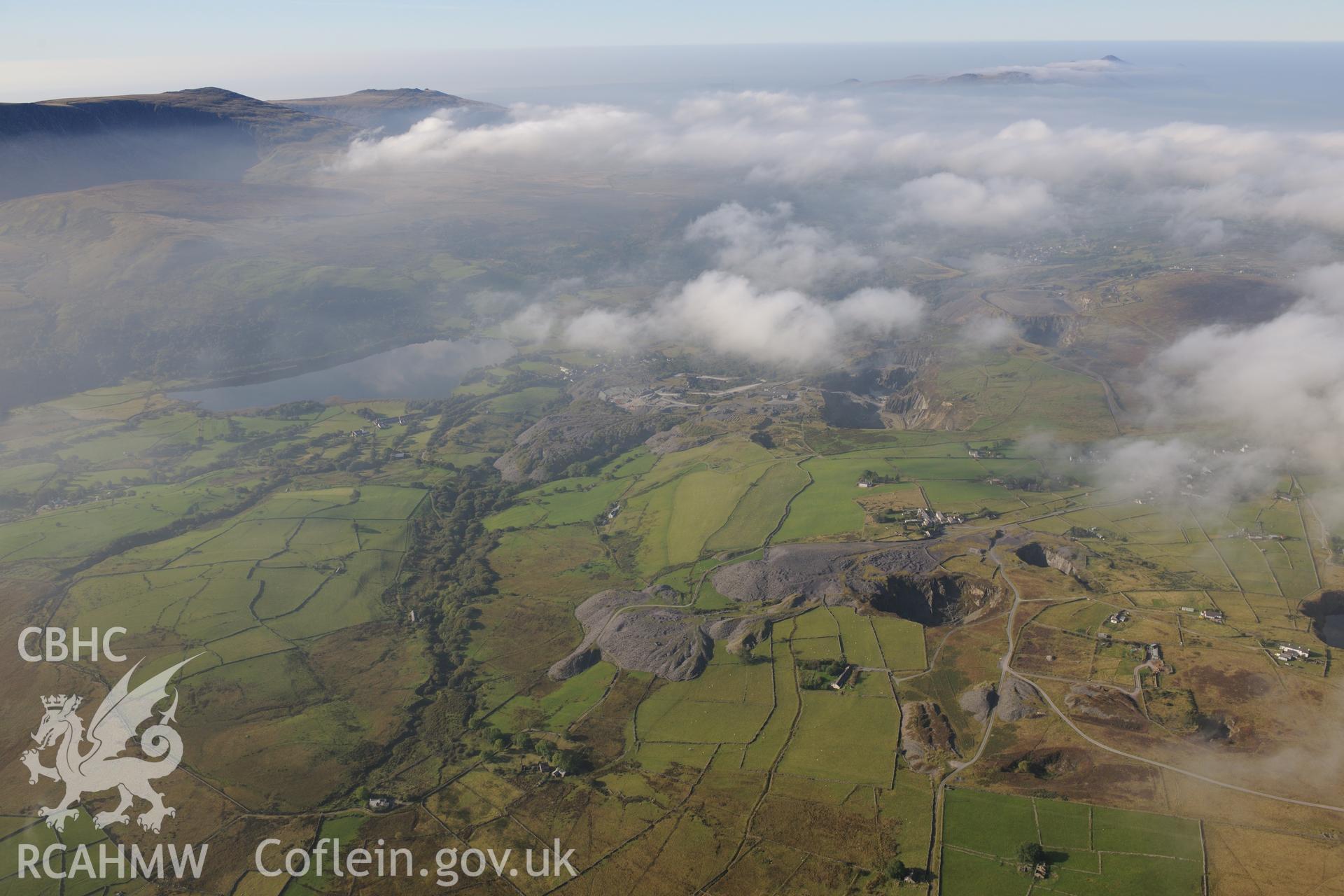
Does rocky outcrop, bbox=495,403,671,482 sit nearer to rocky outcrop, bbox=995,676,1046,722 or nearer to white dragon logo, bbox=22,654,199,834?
white dragon logo, bbox=22,654,199,834

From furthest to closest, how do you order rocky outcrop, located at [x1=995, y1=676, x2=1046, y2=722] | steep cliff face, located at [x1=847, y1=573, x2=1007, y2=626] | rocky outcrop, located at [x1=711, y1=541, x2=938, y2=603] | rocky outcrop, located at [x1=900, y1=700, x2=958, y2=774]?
rocky outcrop, located at [x1=711, y1=541, x2=938, y2=603]
steep cliff face, located at [x1=847, y1=573, x2=1007, y2=626]
rocky outcrop, located at [x1=995, y1=676, x2=1046, y2=722]
rocky outcrop, located at [x1=900, y1=700, x2=958, y2=774]

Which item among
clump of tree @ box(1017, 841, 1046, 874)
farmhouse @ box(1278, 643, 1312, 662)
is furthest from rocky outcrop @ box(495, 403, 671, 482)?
farmhouse @ box(1278, 643, 1312, 662)

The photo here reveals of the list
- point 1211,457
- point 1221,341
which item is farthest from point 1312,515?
point 1221,341

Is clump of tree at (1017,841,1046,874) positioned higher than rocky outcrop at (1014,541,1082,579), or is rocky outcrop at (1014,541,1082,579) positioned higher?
rocky outcrop at (1014,541,1082,579)

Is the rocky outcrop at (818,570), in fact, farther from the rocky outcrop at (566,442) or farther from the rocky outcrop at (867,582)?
the rocky outcrop at (566,442)

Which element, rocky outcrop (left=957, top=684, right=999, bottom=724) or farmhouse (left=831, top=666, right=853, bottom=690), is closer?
rocky outcrop (left=957, top=684, right=999, bottom=724)

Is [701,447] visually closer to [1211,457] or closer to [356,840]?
[1211,457]

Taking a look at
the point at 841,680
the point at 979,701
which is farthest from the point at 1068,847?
the point at 841,680

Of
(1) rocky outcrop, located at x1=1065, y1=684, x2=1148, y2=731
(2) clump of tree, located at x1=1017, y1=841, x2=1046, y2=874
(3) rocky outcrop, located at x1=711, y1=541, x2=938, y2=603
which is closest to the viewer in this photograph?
(2) clump of tree, located at x1=1017, y1=841, x2=1046, y2=874
